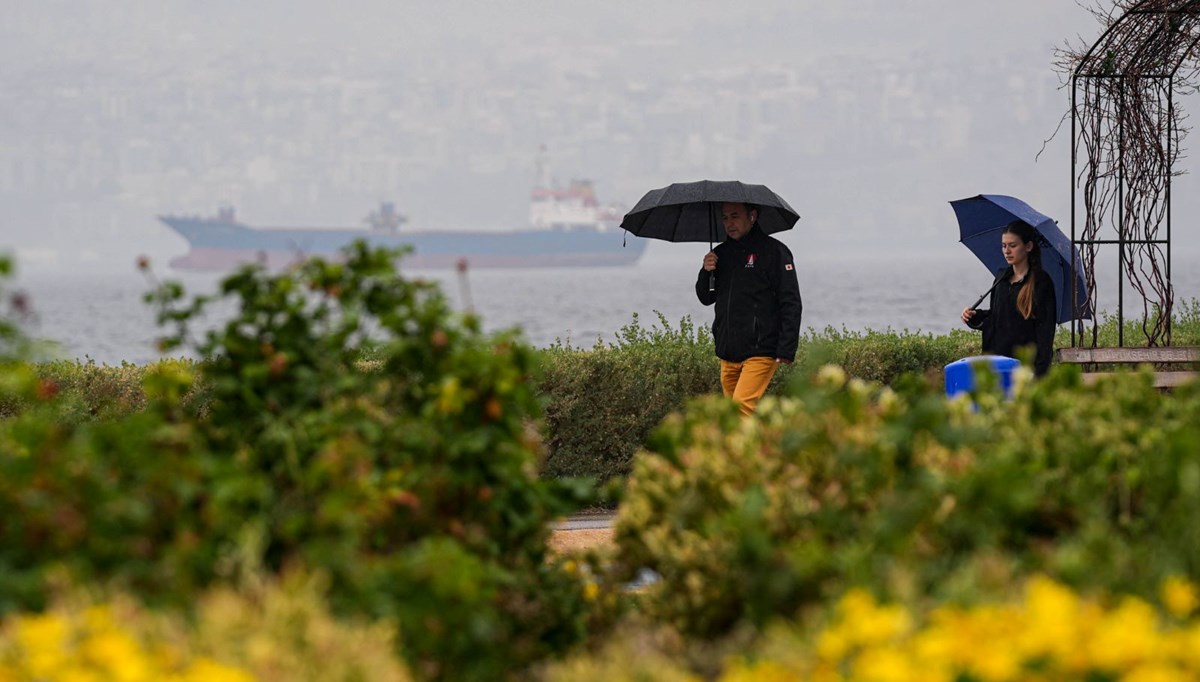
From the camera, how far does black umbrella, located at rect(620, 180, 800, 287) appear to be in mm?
7891

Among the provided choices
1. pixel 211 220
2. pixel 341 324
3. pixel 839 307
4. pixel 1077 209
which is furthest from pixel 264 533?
pixel 211 220

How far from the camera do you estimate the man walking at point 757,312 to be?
24.8ft

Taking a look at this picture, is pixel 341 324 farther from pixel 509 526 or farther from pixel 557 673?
pixel 557 673

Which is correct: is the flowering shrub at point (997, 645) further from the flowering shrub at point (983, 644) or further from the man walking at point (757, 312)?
the man walking at point (757, 312)

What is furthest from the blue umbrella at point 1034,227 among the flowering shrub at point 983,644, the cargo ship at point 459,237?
the cargo ship at point 459,237

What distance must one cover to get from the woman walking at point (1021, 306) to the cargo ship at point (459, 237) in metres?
124

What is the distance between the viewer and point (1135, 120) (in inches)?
360

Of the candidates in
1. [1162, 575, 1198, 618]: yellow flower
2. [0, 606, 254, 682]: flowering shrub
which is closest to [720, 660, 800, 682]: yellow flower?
[1162, 575, 1198, 618]: yellow flower

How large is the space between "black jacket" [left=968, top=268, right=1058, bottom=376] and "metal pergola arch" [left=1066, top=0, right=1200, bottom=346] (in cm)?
157

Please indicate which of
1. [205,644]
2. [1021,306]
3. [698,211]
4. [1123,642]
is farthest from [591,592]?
[698,211]

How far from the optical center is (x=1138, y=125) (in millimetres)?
9148

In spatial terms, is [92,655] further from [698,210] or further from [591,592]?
[698,210]

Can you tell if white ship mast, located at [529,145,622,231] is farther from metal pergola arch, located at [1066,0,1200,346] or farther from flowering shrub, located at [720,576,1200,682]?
flowering shrub, located at [720,576,1200,682]

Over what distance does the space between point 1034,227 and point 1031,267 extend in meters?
0.35
